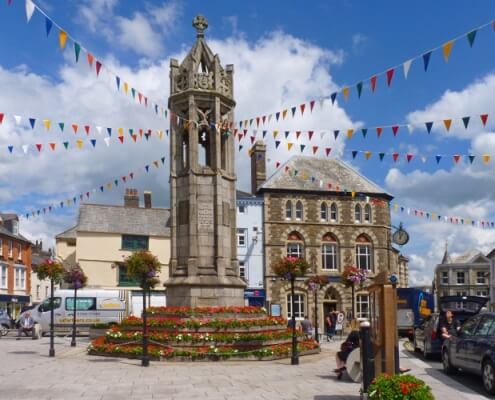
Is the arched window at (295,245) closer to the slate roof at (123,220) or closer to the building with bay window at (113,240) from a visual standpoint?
the building with bay window at (113,240)

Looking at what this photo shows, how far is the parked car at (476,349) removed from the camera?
11.8 m

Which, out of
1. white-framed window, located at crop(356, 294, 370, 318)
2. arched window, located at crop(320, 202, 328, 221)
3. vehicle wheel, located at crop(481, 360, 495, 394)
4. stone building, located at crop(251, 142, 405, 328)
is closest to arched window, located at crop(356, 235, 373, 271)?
stone building, located at crop(251, 142, 405, 328)

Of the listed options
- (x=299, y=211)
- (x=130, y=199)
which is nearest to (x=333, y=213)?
(x=299, y=211)

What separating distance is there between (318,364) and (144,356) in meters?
4.95

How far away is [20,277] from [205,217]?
3531cm

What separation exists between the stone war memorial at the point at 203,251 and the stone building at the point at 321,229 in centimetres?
2226

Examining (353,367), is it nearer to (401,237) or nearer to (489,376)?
(489,376)

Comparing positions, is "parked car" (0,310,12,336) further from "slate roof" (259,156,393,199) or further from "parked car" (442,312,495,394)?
"parked car" (442,312,495,394)

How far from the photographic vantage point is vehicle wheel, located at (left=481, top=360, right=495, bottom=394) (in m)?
11.6

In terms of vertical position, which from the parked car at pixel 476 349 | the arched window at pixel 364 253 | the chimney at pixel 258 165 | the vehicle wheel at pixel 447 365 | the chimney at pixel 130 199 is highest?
the chimney at pixel 258 165

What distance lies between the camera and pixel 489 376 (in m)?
11.7

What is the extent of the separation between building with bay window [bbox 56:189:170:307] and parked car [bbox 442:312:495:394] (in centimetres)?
3307

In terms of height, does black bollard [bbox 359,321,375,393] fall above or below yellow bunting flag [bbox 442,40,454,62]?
below

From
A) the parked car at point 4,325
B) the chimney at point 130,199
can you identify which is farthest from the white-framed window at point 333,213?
the parked car at point 4,325
